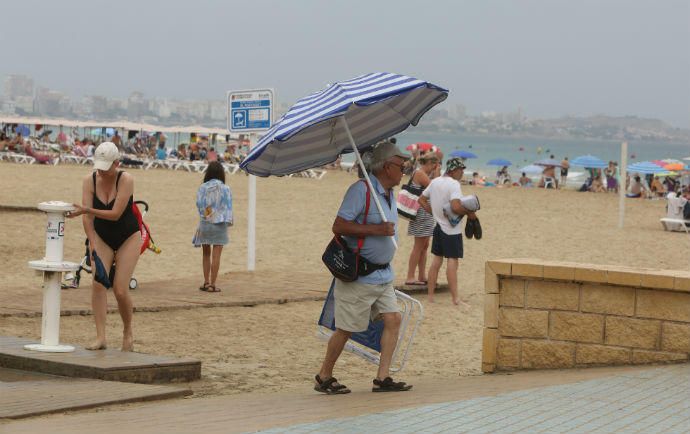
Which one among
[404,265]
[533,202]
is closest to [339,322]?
[404,265]

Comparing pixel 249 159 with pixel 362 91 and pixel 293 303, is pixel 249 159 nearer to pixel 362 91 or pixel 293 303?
pixel 362 91

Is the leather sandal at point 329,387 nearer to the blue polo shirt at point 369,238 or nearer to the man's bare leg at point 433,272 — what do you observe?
the blue polo shirt at point 369,238

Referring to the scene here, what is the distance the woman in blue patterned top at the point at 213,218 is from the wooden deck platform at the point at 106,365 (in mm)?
4140

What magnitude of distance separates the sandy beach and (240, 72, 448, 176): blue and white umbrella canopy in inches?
59.0

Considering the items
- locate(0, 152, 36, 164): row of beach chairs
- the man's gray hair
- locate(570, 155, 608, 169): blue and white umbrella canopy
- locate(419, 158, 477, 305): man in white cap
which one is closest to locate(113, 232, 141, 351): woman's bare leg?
the man's gray hair

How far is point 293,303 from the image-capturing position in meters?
11.9

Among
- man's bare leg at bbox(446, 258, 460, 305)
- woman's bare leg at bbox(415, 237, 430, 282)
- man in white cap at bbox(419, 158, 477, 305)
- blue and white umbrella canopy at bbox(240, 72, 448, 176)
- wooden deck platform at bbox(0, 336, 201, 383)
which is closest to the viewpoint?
blue and white umbrella canopy at bbox(240, 72, 448, 176)

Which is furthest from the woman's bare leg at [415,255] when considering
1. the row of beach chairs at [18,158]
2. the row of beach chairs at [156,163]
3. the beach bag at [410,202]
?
the row of beach chairs at [18,158]

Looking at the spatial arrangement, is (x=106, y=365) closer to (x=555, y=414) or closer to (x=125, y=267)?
(x=125, y=267)

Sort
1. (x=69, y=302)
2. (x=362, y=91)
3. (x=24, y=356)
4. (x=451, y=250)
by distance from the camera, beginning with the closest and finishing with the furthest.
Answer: (x=362, y=91) < (x=24, y=356) < (x=69, y=302) < (x=451, y=250)

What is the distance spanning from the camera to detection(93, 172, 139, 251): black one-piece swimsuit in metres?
7.99

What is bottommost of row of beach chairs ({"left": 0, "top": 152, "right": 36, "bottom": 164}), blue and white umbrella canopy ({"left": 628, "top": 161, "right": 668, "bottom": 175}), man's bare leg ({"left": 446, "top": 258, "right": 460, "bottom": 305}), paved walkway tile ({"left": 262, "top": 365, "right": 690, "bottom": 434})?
paved walkway tile ({"left": 262, "top": 365, "right": 690, "bottom": 434})

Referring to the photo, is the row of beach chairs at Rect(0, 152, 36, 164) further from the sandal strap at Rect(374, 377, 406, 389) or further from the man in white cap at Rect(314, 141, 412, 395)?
the sandal strap at Rect(374, 377, 406, 389)

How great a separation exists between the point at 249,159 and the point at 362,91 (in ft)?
2.99
